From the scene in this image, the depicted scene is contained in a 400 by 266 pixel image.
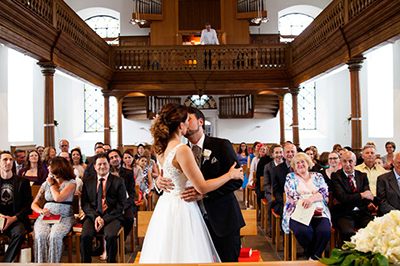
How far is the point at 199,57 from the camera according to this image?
1220 centimetres

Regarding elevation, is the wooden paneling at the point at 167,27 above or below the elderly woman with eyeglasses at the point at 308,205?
above

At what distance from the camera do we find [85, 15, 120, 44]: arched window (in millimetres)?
18469

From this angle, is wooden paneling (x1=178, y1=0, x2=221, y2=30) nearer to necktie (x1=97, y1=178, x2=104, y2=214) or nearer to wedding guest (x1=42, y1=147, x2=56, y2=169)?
wedding guest (x1=42, y1=147, x2=56, y2=169)

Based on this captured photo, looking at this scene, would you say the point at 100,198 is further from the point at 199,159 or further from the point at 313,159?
the point at 313,159

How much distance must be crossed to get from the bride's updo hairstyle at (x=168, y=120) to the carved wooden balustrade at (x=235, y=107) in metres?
13.9

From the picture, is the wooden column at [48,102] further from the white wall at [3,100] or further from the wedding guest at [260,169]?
the wedding guest at [260,169]

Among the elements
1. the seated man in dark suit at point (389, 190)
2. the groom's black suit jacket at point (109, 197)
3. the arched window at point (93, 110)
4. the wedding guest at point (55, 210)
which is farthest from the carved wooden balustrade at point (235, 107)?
the wedding guest at point (55, 210)

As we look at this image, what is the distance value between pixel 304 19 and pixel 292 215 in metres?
15.8

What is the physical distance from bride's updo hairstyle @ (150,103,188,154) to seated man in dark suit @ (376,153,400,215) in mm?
3292

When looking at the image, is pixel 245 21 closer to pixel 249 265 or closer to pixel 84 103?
pixel 84 103

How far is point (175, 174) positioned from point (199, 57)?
32.8 feet

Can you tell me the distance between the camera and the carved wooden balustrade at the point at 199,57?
12180 mm

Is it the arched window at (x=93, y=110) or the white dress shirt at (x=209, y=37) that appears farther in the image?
the arched window at (x=93, y=110)

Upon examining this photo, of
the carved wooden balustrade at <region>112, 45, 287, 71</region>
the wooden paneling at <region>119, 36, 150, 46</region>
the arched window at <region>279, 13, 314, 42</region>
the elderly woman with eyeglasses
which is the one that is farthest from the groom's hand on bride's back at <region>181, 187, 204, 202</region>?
the arched window at <region>279, 13, 314, 42</region>
